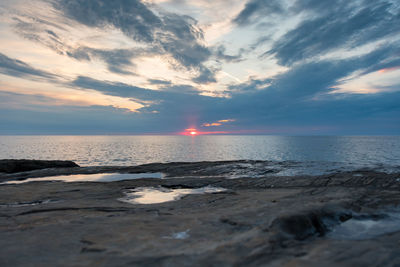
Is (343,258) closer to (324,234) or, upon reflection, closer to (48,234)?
(324,234)

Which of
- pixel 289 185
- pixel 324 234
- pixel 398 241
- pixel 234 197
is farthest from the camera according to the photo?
pixel 289 185

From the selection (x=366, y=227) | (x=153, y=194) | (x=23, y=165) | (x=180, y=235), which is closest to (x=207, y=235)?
(x=180, y=235)

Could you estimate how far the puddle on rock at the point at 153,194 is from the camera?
1189 centimetres

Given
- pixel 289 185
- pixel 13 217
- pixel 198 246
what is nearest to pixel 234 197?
pixel 289 185

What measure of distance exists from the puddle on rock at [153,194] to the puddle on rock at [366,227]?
312 inches

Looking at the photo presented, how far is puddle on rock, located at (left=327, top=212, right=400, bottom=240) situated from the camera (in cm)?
578

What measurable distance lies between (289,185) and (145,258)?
1271cm

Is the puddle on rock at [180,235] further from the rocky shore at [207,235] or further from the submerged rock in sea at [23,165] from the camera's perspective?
the submerged rock in sea at [23,165]

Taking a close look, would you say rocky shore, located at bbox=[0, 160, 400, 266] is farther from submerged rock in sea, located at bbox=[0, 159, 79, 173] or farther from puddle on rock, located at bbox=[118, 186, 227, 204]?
submerged rock in sea, located at bbox=[0, 159, 79, 173]

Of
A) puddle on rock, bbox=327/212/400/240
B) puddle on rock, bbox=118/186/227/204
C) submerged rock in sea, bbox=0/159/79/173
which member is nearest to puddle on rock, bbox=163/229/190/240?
puddle on rock, bbox=327/212/400/240

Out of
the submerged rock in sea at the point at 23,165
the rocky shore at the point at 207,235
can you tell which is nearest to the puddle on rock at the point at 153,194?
the rocky shore at the point at 207,235

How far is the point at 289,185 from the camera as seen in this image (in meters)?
15.0

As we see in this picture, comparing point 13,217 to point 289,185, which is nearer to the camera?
point 13,217

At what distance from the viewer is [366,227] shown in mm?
6426
